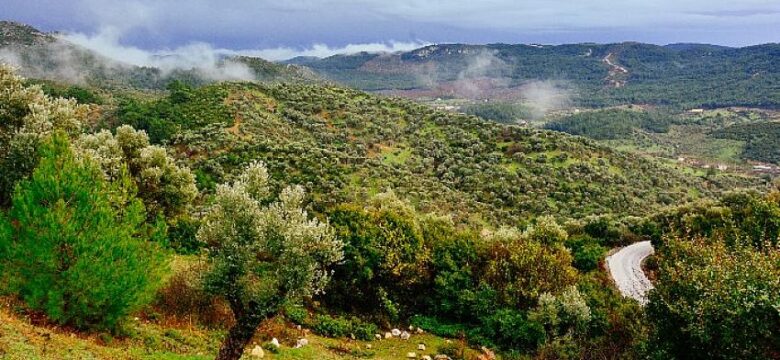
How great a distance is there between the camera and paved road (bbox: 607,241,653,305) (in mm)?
40844

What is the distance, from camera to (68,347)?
54.5 ft

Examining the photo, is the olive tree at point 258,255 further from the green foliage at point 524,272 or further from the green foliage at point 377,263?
the green foliage at point 524,272

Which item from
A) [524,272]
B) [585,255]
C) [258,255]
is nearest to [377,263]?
[524,272]

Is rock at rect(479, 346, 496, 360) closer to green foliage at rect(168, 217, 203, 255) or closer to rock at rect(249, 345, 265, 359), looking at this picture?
rock at rect(249, 345, 265, 359)

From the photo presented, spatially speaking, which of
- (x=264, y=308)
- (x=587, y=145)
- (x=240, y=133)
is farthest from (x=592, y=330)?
(x=587, y=145)

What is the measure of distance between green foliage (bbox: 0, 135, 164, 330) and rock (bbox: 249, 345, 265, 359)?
4.73 meters

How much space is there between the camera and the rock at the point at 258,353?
2123 centimetres

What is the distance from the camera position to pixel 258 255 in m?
18.0

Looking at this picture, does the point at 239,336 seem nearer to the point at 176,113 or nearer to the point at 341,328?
the point at 341,328

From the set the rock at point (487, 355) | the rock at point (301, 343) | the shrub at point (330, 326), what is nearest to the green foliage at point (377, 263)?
the shrub at point (330, 326)

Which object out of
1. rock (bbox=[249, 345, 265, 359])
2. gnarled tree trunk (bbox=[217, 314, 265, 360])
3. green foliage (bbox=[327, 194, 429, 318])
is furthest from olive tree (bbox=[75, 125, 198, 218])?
gnarled tree trunk (bbox=[217, 314, 265, 360])

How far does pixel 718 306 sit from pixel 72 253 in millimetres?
21402

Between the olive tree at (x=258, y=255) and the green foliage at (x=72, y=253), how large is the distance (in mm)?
2704

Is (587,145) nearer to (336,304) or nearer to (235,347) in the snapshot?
(336,304)
